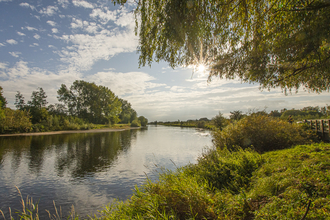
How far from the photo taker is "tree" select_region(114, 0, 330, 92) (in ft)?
13.7

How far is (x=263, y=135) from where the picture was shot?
8.64 metres

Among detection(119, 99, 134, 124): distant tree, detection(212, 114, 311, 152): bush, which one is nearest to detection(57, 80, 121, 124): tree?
detection(119, 99, 134, 124): distant tree

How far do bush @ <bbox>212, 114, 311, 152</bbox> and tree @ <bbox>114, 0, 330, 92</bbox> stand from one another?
319 centimetres

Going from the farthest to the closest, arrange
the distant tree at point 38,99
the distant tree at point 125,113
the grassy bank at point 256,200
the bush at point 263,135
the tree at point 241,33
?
the distant tree at point 125,113
the distant tree at point 38,99
the bush at point 263,135
the tree at point 241,33
the grassy bank at point 256,200

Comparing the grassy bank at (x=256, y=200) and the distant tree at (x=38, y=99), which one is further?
the distant tree at (x=38, y=99)

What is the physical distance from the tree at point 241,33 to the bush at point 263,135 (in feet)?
10.5

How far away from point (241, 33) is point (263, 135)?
5.64 m

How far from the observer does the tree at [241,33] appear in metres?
4.16

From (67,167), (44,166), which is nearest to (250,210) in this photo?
(67,167)

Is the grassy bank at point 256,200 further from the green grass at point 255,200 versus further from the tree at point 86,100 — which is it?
the tree at point 86,100

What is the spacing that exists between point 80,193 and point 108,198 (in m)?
1.14

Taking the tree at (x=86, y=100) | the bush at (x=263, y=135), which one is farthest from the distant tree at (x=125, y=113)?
the bush at (x=263, y=135)

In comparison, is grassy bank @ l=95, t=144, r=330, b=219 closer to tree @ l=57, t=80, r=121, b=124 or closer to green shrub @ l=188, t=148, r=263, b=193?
green shrub @ l=188, t=148, r=263, b=193

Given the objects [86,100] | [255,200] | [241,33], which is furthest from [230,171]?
[86,100]
